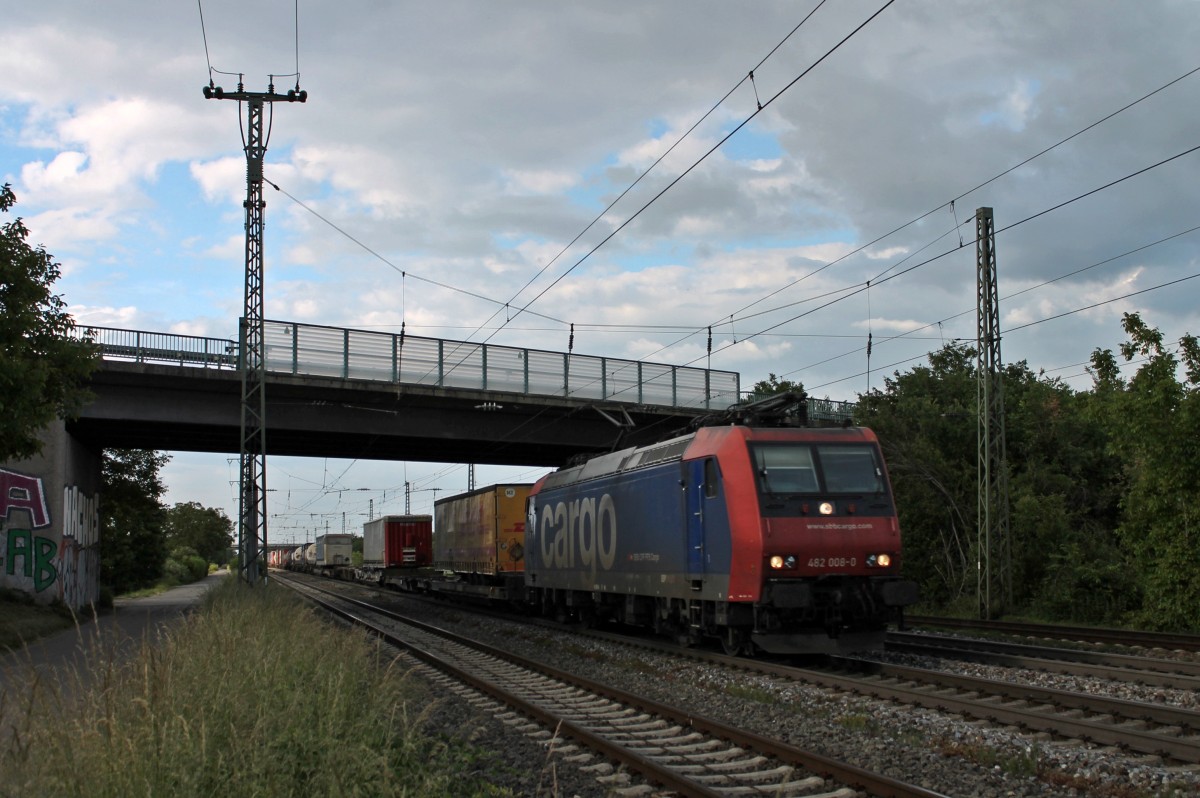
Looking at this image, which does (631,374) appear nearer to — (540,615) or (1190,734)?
(540,615)

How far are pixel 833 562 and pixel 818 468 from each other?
54.5 inches

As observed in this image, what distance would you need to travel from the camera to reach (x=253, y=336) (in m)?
25.1

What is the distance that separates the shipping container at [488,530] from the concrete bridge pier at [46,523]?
36.3ft

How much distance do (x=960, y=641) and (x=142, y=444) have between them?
29.9m

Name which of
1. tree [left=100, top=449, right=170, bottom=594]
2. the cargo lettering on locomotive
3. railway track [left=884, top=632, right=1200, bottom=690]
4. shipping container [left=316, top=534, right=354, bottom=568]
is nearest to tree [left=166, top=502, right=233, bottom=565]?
shipping container [left=316, top=534, right=354, bottom=568]

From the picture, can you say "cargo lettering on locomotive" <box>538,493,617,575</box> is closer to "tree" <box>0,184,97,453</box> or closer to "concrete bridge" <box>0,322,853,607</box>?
"concrete bridge" <box>0,322,853,607</box>

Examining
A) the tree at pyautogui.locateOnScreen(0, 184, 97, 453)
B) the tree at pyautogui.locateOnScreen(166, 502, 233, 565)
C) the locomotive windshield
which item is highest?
the tree at pyautogui.locateOnScreen(0, 184, 97, 453)

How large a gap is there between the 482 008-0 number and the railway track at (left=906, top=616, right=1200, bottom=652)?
5546 millimetres

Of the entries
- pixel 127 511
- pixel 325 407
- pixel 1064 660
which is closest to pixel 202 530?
pixel 127 511

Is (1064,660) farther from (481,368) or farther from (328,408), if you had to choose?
(328,408)

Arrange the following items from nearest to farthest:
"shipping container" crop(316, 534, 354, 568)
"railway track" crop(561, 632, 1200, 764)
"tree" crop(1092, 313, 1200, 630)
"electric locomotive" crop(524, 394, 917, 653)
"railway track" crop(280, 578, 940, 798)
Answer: "railway track" crop(280, 578, 940, 798)
"railway track" crop(561, 632, 1200, 764)
"electric locomotive" crop(524, 394, 917, 653)
"tree" crop(1092, 313, 1200, 630)
"shipping container" crop(316, 534, 354, 568)

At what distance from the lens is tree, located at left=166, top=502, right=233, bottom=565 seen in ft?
378

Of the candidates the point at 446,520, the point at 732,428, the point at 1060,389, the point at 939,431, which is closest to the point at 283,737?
the point at 732,428

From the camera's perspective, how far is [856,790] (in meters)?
7.13
